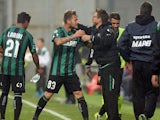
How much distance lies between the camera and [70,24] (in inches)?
438

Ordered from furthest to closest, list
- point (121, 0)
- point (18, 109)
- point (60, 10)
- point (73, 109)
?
point (60, 10), point (121, 0), point (73, 109), point (18, 109)

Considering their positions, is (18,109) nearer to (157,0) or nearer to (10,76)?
(10,76)

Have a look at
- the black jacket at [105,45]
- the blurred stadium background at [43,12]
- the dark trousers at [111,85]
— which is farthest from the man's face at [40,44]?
the dark trousers at [111,85]

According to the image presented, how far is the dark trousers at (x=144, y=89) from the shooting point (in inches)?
400

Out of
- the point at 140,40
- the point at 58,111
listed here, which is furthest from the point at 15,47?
the point at 58,111

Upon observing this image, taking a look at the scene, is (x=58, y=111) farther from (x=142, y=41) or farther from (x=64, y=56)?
(x=142, y=41)

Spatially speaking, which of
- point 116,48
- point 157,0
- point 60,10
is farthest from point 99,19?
point 60,10

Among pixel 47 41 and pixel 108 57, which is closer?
pixel 108 57

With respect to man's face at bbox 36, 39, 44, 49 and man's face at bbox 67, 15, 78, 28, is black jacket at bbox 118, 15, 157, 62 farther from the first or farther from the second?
man's face at bbox 36, 39, 44, 49

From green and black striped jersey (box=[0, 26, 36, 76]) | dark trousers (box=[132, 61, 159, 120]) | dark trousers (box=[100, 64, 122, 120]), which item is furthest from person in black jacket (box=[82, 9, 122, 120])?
green and black striped jersey (box=[0, 26, 36, 76])

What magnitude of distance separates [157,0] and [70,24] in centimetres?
703

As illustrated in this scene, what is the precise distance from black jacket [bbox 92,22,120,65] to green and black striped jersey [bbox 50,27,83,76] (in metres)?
0.71

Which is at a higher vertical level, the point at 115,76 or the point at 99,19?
the point at 99,19

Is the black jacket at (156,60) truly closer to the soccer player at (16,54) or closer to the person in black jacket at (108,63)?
the person in black jacket at (108,63)
